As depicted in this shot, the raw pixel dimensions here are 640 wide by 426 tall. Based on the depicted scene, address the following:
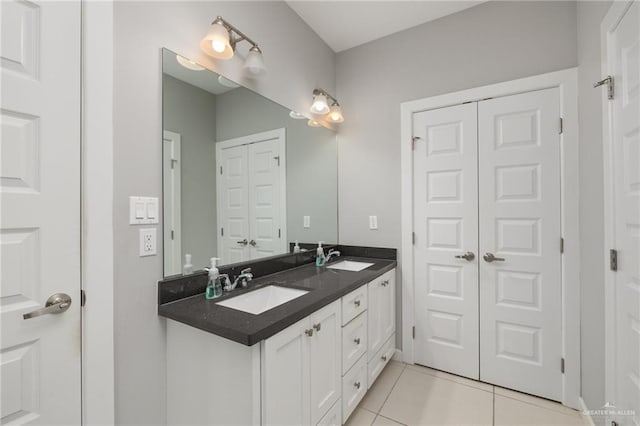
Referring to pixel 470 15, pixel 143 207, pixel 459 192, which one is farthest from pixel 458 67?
pixel 143 207

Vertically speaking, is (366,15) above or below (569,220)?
above

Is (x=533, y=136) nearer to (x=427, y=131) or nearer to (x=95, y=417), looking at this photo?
(x=427, y=131)

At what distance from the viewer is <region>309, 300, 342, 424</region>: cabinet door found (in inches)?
49.8

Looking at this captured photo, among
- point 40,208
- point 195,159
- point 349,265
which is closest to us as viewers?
point 40,208

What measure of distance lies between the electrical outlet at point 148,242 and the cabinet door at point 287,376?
2.22ft

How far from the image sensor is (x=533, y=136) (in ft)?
6.14

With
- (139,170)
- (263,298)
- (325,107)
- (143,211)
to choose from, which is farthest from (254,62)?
(263,298)

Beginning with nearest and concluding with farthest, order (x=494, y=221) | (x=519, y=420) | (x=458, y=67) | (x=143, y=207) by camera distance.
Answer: (x=143, y=207)
(x=519, y=420)
(x=494, y=221)
(x=458, y=67)

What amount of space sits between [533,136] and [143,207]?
2385 mm

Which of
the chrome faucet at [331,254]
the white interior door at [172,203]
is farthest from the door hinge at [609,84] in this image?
the white interior door at [172,203]

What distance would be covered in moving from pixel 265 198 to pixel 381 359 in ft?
4.75

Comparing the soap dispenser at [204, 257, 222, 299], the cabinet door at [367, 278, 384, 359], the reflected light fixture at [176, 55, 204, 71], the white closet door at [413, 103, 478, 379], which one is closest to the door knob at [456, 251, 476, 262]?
the white closet door at [413, 103, 478, 379]

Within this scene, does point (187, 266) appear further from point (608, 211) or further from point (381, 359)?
point (608, 211)

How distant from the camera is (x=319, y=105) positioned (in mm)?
2266
